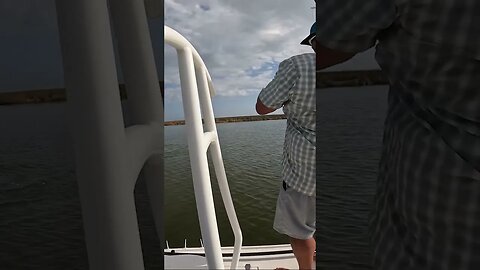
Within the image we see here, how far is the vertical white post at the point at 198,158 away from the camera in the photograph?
104 centimetres

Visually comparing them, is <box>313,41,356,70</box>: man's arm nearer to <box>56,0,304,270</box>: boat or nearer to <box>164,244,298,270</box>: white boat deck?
<box>56,0,304,270</box>: boat

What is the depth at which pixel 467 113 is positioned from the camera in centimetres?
30

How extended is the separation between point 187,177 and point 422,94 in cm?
83

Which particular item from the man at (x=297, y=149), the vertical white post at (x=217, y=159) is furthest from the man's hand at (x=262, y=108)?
the vertical white post at (x=217, y=159)

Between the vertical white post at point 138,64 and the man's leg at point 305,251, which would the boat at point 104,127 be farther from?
the man's leg at point 305,251

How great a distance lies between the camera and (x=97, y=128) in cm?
23

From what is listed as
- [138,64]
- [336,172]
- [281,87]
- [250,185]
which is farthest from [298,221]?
[250,185]

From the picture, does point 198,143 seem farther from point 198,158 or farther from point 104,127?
point 104,127

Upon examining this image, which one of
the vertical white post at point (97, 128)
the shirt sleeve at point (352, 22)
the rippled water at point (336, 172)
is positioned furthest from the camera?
the rippled water at point (336, 172)

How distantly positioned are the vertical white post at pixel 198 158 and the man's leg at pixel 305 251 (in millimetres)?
423

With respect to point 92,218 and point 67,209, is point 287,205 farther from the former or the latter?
point 92,218

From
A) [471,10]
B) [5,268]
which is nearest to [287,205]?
[5,268]

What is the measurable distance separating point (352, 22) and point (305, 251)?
1187mm

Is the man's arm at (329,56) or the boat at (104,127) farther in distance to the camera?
the man's arm at (329,56)
